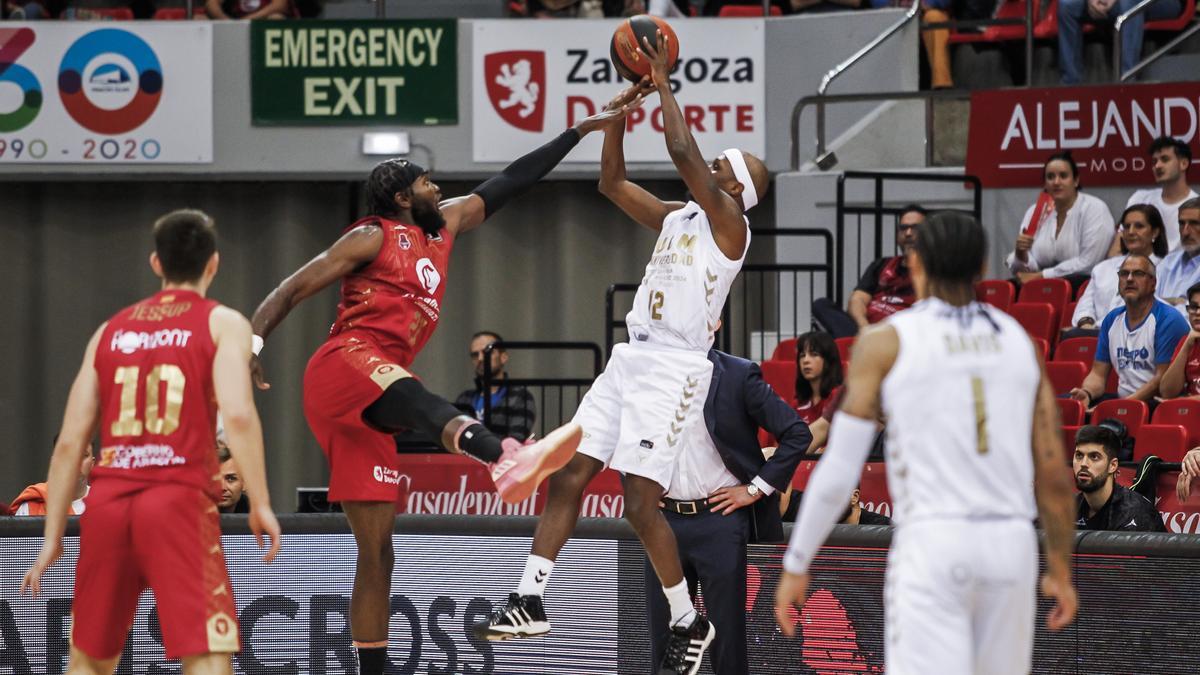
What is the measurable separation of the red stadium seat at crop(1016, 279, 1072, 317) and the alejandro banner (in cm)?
144

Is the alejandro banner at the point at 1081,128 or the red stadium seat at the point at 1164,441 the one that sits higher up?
the alejandro banner at the point at 1081,128

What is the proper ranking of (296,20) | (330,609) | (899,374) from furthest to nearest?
(296,20)
(330,609)
(899,374)

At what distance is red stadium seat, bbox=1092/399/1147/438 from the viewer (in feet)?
29.8

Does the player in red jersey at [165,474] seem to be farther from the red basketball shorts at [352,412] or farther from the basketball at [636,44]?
the basketball at [636,44]

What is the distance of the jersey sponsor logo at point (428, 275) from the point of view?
6.46 metres

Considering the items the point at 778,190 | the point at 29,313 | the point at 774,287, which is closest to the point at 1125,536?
the point at 778,190

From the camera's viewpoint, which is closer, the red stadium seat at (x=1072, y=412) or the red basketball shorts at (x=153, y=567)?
the red basketball shorts at (x=153, y=567)

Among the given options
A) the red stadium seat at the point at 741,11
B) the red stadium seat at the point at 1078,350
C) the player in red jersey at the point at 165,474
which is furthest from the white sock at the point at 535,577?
the red stadium seat at the point at 741,11

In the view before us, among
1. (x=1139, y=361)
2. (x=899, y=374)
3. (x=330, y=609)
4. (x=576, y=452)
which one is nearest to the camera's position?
(x=899, y=374)

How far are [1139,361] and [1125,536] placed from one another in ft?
9.90

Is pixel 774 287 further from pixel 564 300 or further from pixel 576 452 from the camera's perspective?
pixel 576 452

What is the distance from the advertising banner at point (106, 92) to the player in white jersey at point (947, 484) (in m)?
10.2

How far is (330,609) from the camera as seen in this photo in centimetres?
776

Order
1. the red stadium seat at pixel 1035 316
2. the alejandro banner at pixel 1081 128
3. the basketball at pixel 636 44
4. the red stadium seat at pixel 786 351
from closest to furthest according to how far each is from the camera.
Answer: the basketball at pixel 636 44 < the red stadium seat at pixel 1035 316 < the red stadium seat at pixel 786 351 < the alejandro banner at pixel 1081 128
